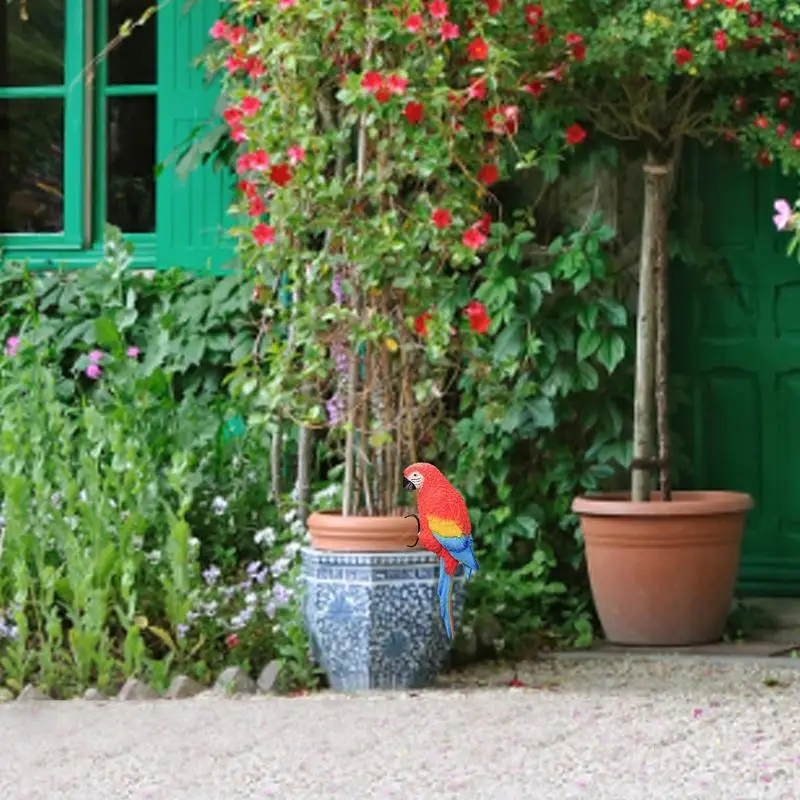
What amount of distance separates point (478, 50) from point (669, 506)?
5.23 ft

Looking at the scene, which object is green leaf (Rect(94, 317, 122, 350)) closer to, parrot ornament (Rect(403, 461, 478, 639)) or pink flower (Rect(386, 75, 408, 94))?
parrot ornament (Rect(403, 461, 478, 639))

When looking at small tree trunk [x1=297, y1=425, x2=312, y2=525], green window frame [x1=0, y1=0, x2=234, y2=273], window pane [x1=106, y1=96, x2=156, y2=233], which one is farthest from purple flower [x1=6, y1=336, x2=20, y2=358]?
small tree trunk [x1=297, y1=425, x2=312, y2=525]

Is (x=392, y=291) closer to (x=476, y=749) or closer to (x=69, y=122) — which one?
(x=476, y=749)

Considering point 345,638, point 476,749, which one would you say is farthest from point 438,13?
point 476,749

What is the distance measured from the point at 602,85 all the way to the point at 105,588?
Result: 2416 millimetres

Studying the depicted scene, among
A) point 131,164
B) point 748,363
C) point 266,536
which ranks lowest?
point 266,536

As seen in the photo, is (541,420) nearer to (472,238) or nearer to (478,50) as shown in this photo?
(472,238)

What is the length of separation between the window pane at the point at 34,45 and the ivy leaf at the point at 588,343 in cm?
278

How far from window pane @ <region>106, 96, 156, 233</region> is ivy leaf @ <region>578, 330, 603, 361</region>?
2.22 m

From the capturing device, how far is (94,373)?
22.7 feet

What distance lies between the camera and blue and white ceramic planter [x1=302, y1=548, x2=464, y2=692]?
559cm

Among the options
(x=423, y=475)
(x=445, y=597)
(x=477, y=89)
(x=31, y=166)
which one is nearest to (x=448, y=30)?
(x=477, y=89)

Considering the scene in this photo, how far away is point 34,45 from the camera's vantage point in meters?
8.20

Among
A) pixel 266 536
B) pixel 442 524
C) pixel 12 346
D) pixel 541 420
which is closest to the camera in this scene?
pixel 442 524
